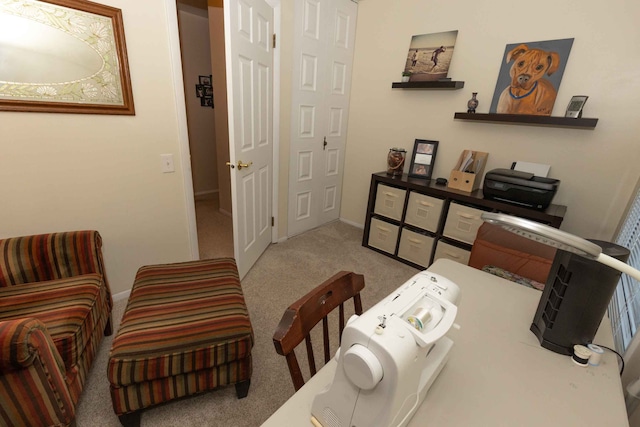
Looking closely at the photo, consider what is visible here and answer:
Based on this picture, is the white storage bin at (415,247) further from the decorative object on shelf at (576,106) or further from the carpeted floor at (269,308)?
the decorative object on shelf at (576,106)

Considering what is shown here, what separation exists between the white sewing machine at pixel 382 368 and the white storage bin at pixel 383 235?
2138 millimetres

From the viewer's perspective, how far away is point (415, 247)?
8.68 ft

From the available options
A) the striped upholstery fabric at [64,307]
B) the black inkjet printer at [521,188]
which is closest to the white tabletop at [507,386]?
the striped upholstery fabric at [64,307]

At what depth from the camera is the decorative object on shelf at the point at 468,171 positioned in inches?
93.3

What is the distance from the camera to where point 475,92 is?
244 cm

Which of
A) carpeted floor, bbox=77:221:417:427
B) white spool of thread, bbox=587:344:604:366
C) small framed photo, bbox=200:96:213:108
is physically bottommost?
carpeted floor, bbox=77:221:417:427

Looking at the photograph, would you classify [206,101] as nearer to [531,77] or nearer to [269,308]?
[269,308]

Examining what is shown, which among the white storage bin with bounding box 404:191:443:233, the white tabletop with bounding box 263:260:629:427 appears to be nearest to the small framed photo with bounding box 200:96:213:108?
the white storage bin with bounding box 404:191:443:233

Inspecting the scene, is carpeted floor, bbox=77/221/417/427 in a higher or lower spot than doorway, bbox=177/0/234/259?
lower

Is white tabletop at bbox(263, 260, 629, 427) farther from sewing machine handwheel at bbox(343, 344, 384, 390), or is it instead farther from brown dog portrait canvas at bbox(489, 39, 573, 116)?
brown dog portrait canvas at bbox(489, 39, 573, 116)

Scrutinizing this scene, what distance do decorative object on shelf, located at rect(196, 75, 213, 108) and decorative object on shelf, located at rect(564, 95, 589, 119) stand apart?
4056mm

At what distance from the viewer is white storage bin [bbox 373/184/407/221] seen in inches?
105

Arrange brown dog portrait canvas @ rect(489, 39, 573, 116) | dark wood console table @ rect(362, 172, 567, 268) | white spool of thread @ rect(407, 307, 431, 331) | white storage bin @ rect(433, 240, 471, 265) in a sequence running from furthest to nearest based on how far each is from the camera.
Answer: white storage bin @ rect(433, 240, 471, 265) → dark wood console table @ rect(362, 172, 567, 268) → brown dog portrait canvas @ rect(489, 39, 573, 116) → white spool of thread @ rect(407, 307, 431, 331)

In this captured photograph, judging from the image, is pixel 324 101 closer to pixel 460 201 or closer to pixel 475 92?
pixel 475 92
